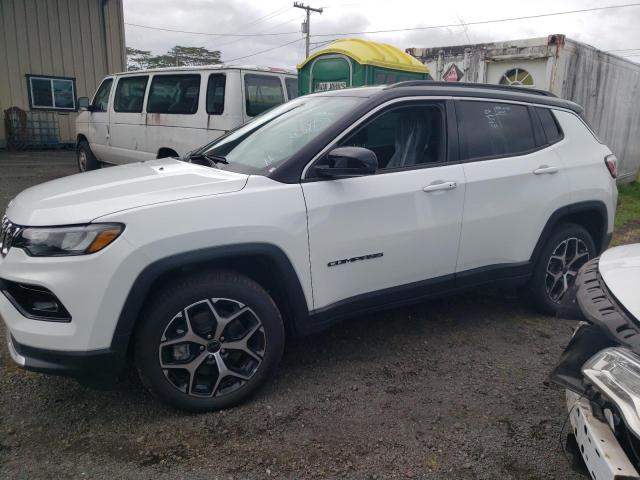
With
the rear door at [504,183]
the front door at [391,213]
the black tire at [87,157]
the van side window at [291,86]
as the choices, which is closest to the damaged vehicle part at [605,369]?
the front door at [391,213]

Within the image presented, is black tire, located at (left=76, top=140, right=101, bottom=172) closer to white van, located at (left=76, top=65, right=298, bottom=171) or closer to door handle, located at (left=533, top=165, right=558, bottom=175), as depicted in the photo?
white van, located at (left=76, top=65, right=298, bottom=171)

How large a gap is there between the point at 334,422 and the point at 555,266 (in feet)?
7.68

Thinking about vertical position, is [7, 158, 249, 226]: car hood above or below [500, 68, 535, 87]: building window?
below

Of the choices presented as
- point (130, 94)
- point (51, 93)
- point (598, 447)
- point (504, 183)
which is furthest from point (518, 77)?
point (51, 93)

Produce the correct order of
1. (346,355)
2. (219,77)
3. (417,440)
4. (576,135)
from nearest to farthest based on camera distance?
1. (417,440)
2. (346,355)
3. (576,135)
4. (219,77)

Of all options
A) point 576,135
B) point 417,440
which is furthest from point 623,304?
point 576,135

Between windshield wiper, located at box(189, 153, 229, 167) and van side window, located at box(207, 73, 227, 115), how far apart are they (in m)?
3.50

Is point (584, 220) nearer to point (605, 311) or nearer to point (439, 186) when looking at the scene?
point (439, 186)

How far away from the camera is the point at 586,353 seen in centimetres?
204

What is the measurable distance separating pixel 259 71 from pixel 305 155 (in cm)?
459

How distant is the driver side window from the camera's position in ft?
11.5

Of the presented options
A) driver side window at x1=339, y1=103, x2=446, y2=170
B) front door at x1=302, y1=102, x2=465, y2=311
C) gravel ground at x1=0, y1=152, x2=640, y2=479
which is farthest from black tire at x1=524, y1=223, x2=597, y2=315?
driver side window at x1=339, y1=103, x2=446, y2=170

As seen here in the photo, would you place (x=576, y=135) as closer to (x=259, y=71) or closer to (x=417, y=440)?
(x=417, y=440)

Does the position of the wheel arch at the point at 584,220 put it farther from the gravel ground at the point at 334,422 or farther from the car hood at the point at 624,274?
the car hood at the point at 624,274
